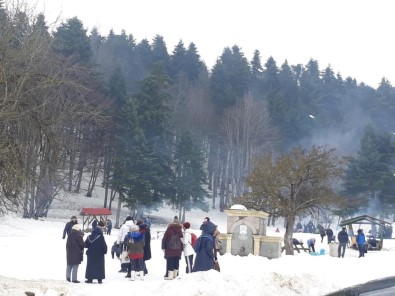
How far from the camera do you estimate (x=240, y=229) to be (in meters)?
24.6

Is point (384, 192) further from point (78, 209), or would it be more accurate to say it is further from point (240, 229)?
point (240, 229)

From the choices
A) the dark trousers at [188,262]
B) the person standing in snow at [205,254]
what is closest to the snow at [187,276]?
the person standing in snow at [205,254]

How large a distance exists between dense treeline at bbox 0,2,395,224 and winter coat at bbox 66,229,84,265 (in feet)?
5.83

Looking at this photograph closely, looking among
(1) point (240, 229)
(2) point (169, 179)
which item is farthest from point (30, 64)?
(2) point (169, 179)

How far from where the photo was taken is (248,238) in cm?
2445

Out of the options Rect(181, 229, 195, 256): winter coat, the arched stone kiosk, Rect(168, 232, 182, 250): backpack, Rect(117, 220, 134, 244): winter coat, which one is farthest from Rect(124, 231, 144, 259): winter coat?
the arched stone kiosk

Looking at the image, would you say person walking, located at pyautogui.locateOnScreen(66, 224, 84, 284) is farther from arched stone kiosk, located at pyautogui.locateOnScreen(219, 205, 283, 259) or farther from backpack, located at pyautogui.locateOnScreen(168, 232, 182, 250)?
arched stone kiosk, located at pyautogui.locateOnScreen(219, 205, 283, 259)

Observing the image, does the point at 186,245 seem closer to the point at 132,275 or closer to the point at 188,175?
the point at 132,275

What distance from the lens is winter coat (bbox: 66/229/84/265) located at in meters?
13.6

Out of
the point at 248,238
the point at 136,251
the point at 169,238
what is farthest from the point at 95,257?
the point at 248,238

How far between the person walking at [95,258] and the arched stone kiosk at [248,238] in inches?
435

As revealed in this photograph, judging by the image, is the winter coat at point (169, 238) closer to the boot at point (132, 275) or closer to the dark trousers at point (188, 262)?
the dark trousers at point (188, 262)

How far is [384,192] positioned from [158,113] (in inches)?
1098

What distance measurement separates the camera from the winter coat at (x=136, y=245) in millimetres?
14438
